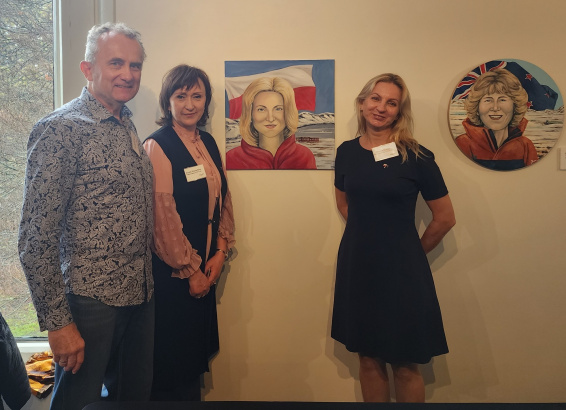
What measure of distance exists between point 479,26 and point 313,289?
63.1 inches

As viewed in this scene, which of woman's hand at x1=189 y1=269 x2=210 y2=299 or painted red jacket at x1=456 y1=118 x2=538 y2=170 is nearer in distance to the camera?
woman's hand at x1=189 y1=269 x2=210 y2=299

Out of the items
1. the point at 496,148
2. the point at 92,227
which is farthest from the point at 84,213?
the point at 496,148

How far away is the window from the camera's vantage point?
211 centimetres

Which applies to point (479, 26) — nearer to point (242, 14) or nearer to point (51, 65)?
point (242, 14)

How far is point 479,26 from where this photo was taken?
1991 mm

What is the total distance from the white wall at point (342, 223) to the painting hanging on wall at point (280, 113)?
55 millimetres

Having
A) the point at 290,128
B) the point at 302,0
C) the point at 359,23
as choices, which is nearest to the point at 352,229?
the point at 290,128

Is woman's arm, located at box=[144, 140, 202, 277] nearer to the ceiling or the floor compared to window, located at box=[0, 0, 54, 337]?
nearer to the floor

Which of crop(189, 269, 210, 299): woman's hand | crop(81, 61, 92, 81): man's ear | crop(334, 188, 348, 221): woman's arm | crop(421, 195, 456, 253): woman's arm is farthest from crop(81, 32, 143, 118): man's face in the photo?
crop(421, 195, 456, 253): woman's arm

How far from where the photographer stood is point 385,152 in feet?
5.65

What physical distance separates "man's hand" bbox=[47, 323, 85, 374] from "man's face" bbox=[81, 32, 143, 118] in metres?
0.79

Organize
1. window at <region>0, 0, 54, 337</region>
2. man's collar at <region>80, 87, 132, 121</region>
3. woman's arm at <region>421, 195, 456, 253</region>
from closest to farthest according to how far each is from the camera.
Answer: man's collar at <region>80, 87, 132, 121</region> < woman's arm at <region>421, 195, 456, 253</region> < window at <region>0, 0, 54, 337</region>

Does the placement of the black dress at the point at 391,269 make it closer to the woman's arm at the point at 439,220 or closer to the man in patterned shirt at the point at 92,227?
the woman's arm at the point at 439,220

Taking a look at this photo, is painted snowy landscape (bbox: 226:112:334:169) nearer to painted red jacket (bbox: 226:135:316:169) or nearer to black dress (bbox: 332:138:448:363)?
painted red jacket (bbox: 226:135:316:169)
